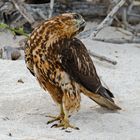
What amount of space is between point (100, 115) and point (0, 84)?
106 cm

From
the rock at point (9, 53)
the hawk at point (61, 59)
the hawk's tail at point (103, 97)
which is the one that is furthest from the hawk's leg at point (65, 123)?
the rock at point (9, 53)

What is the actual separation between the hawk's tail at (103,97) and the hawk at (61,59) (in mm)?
133

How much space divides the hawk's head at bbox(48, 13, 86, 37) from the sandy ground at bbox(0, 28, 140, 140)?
2.22 feet

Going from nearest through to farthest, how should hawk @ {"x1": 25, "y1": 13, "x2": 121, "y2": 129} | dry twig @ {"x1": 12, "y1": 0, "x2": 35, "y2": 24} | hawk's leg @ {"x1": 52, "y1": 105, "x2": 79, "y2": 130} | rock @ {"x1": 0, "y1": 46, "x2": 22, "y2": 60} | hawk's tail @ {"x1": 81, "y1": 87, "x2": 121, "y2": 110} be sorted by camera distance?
hawk @ {"x1": 25, "y1": 13, "x2": 121, "y2": 129} → hawk's leg @ {"x1": 52, "y1": 105, "x2": 79, "y2": 130} → hawk's tail @ {"x1": 81, "y1": 87, "x2": 121, "y2": 110} → rock @ {"x1": 0, "y1": 46, "x2": 22, "y2": 60} → dry twig @ {"x1": 12, "y1": 0, "x2": 35, "y2": 24}

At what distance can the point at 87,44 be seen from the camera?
257 inches

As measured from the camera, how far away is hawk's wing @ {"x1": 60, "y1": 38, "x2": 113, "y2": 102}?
13.1 ft

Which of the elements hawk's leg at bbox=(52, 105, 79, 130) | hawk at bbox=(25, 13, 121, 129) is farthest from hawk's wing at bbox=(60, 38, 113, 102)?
hawk's leg at bbox=(52, 105, 79, 130)

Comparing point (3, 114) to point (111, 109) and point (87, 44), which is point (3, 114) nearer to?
point (111, 109)

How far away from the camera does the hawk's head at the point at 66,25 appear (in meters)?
4.01

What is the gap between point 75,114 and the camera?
4.50 meters

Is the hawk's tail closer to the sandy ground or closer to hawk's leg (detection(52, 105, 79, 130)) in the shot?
the sandy ground

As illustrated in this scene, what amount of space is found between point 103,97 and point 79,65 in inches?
16.1

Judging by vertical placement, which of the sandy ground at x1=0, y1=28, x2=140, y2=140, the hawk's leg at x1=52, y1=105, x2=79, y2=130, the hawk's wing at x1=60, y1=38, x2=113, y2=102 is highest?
the hawk's wing at x1=60, y1=38, x2=113, y2=102

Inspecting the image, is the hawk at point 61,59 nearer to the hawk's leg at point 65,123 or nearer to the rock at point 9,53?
the hawk's leg at point 65,123
